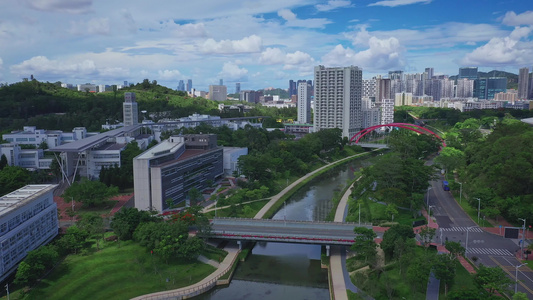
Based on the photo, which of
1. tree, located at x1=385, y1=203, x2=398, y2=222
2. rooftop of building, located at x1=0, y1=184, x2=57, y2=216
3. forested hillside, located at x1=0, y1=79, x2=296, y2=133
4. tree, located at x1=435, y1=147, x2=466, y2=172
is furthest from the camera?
forested hillside, located at x1=0, y1=79, x2=296, y2=133

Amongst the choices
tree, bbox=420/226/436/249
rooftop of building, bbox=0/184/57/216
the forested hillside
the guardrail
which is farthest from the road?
the forested hillside

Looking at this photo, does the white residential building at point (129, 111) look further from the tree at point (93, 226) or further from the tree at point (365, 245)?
the tree at point (365, 245)

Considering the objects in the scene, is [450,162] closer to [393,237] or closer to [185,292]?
[393,237]

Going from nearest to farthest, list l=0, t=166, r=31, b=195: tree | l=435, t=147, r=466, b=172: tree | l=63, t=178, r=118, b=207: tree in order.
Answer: l=63, t=178, r=118, b=207: tree, l=0, t=166, r=31, b=195: tree, l=435, t=147, r=466, b=172: tree

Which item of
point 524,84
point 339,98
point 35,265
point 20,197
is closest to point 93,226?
point 20,197

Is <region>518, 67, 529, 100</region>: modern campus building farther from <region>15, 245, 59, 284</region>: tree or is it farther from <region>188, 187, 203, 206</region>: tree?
<region>15, 245, 59, 284</region>: tree

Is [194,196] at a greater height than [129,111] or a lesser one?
lesser

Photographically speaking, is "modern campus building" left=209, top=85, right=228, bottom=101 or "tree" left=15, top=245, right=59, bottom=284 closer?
"tree" left=15, top=245, right=59, bottom=284
